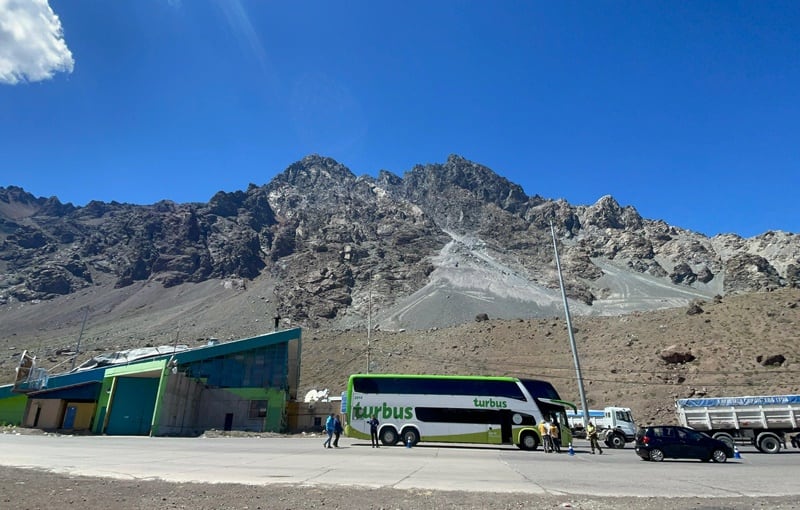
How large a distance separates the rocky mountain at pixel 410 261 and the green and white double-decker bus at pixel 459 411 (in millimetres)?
69959

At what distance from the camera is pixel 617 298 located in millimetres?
117625

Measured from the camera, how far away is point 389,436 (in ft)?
82.4

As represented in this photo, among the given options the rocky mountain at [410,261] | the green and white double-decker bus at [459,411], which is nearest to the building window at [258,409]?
the green and white double-decker bus at [459,411]

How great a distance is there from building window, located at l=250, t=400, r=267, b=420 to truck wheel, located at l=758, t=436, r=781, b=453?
3126 cm

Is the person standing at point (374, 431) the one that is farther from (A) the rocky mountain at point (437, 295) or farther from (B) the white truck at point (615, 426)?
(A) the rocky mountain at point (437, 295)

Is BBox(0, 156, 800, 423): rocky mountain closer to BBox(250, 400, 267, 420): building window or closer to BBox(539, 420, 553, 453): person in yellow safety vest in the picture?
BBox(539, 420, 553, 453): person in yellow safety vest

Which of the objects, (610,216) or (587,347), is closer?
(587,347)

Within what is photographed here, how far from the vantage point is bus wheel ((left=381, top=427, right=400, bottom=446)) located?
2506cm

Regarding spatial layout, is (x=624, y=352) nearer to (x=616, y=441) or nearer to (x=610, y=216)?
(x=616, y=441)

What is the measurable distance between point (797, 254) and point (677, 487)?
16397 cm

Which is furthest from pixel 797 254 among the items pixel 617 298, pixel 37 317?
pixel 37 317

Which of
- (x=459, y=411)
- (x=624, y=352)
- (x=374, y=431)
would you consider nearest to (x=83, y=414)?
(x=374, y=431)

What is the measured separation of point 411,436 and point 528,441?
19.9ft

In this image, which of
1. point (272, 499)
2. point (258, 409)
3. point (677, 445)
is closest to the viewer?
point (272, 499)
